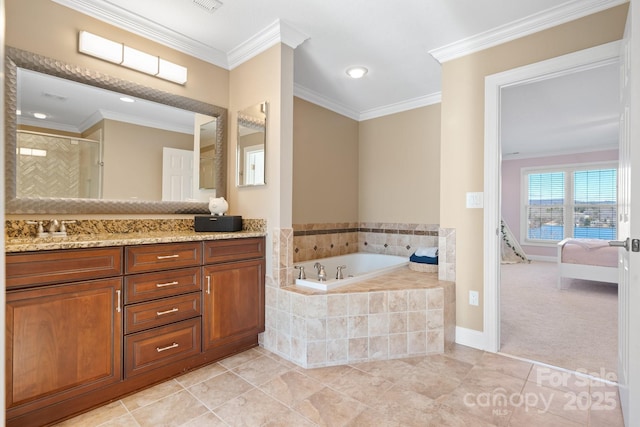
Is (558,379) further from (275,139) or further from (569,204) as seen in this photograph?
(569,204)

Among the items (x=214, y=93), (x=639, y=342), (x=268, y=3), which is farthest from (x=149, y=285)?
(x=639, y=342)

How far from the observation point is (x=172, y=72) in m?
2.47

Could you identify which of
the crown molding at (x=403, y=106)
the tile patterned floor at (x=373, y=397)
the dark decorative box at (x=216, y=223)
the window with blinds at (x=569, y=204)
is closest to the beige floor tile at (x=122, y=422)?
the tile patterned floor at (x=373, y=397)

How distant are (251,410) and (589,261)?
15.2ft

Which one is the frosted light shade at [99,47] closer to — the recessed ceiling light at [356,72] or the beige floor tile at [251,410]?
the recessed ceiling light at [356,72]

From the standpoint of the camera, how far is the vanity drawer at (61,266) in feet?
4.84

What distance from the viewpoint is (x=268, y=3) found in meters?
2.14

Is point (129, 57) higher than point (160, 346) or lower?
higher

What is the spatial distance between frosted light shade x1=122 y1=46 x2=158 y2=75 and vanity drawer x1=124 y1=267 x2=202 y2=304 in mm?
1470

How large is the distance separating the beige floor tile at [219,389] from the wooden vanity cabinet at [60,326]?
1.50ft

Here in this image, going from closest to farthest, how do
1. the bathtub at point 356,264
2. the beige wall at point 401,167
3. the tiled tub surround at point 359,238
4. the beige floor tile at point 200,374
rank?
the beige floor tile at point 200,374, the bathtub at point 356,264, the tiled tub surround at point 359,238, the beige wall at point 401,167

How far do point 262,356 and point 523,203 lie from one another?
284 inches

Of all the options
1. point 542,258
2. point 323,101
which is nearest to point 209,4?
point 323,101

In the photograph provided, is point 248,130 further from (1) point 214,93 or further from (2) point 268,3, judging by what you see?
(2) point 268,3
